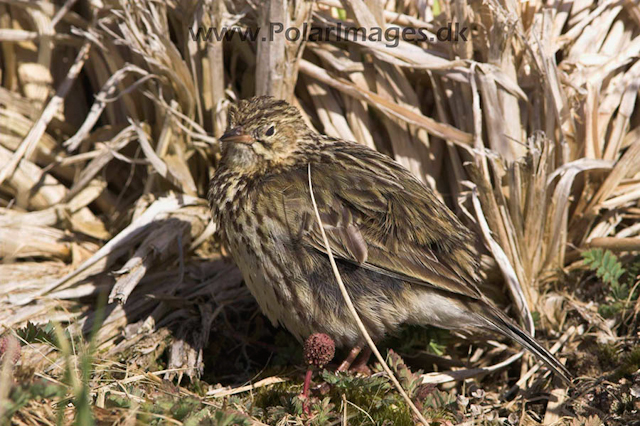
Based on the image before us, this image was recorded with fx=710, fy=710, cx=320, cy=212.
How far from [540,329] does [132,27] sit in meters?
3.15

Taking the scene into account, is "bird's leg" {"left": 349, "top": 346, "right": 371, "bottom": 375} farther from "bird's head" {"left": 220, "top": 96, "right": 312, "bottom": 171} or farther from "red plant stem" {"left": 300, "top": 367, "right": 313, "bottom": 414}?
"bird's head" {"left": 220, "top": 96, "right": 312, "bottom": 171}

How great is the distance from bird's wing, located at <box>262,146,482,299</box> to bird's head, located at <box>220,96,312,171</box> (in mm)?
151

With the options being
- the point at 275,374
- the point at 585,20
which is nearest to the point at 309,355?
the point at 275,374

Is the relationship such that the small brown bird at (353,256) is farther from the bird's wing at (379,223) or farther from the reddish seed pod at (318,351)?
the reddish seed pod at (318,351)

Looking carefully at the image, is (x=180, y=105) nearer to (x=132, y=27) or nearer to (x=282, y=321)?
(x=132, y=27)

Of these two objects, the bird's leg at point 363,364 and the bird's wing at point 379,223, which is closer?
the bird's wing at point 379,223

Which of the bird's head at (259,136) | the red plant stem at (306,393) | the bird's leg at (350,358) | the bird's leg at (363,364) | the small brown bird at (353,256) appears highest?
the bird's head at (259,136)

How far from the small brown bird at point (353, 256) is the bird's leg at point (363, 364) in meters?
0.11

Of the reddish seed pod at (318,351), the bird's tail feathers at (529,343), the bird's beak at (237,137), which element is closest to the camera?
the reddish seed pod at (318,351)

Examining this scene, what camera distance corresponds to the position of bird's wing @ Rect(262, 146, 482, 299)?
141 inches

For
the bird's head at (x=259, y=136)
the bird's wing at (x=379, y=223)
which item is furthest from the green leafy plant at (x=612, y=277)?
the bird's head at (x=259, y=136)

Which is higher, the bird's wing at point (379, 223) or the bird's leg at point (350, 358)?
the bird's wing at point (379, 223)

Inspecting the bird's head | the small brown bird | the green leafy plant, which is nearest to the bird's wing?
the small brown bird

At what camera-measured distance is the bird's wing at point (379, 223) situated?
3.59 metres
